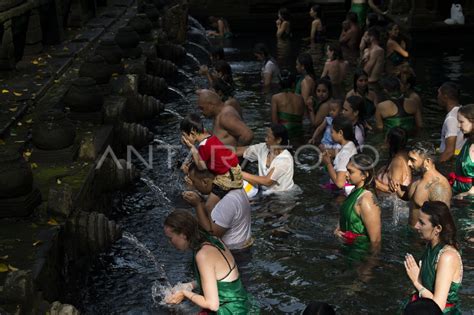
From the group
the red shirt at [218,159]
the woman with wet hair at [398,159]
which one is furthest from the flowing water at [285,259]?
the red shirt at [218,159]

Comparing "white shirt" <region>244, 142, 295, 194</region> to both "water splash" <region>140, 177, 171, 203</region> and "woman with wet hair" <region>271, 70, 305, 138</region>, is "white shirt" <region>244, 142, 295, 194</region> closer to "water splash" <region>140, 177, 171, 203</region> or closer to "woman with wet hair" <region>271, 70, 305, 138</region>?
"water splash" <region>140, 177, 171, 203</region>

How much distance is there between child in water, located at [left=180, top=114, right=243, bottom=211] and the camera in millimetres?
7719

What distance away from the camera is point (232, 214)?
7.73 metres

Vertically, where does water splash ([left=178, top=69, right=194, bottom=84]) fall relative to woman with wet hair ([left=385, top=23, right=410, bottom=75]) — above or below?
below

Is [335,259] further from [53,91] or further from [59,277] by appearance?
[53,91]

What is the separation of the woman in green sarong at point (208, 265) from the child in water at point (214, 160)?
1.71 meters

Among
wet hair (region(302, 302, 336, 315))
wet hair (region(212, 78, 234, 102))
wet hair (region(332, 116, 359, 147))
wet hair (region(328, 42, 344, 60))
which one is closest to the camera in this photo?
wet hair (region(302, 302, 336, 315))

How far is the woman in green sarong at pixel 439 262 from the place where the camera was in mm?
5812

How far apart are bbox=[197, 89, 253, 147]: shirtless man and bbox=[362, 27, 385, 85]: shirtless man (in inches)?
290

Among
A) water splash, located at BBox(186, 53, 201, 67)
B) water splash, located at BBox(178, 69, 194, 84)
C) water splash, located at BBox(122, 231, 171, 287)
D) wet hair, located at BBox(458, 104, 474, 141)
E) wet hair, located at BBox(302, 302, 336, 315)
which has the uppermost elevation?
wet hair, located at BBox(302, 302, 336, 315)

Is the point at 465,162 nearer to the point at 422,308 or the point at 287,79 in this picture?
the point at 287,79

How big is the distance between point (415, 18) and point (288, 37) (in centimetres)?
397

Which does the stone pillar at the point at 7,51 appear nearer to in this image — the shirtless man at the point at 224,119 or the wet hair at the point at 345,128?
the shirtless man at the point at 224,119

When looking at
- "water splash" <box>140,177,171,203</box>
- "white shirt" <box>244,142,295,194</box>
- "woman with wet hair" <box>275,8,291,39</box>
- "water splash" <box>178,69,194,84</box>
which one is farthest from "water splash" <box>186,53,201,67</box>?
"white shirt" <box>244,142,295,194</box>
